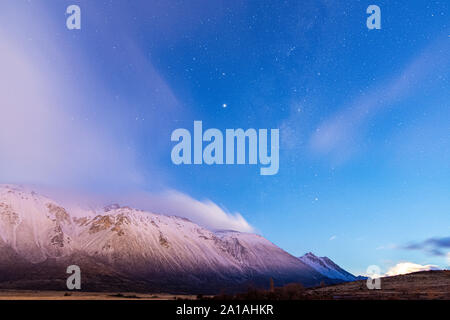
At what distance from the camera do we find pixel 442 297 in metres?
34.5
